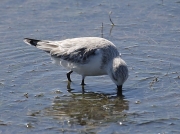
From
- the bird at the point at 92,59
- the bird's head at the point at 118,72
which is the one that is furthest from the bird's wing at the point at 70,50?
the bird's head at the point at 118,72

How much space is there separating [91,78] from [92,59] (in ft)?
3.50

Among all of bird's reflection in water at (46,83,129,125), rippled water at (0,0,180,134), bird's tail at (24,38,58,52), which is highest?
bird's tail at (24,38,58,52)

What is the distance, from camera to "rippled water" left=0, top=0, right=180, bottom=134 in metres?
9.55

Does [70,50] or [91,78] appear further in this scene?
[91,78]

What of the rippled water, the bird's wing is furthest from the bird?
the rippled water

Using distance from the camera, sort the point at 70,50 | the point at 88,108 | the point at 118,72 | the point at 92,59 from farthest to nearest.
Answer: the point at 70,50
the point at 92,59
the point at 118,72
the point at 88,108

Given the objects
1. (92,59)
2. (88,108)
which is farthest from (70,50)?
(88,108)

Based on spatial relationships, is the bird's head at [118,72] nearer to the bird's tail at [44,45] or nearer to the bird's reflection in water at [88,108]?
the bird's reflection in water at [88,108]

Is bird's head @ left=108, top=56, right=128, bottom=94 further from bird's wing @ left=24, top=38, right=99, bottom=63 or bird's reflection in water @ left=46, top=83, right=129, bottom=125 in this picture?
bird's wing @ left=24, top=38, right=99, bottom=63

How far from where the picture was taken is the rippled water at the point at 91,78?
9555mm

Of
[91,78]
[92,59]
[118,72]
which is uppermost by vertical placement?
[92,59]

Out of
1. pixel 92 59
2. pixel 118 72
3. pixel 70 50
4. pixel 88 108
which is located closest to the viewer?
pixel 88 108

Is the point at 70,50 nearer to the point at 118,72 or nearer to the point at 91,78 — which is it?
the point at 91,78

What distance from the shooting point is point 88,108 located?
10.3 meters
